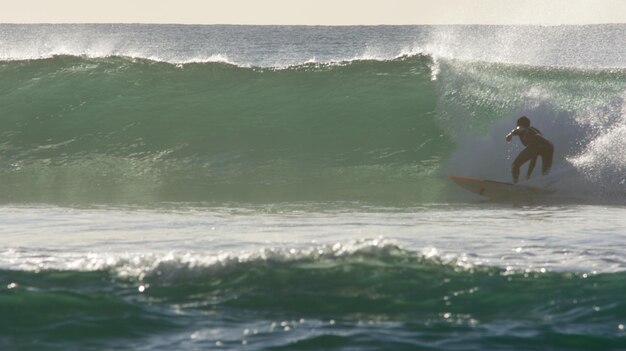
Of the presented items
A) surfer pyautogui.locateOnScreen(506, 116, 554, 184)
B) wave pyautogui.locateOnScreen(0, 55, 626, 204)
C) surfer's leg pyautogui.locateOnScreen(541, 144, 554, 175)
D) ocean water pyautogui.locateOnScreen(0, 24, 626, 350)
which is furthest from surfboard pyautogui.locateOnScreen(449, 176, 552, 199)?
wave pyautogui.locateOnScreen(0, 55, 626, 204)

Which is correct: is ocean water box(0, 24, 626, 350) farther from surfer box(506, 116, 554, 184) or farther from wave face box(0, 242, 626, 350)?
surfer box(506, 116, 554, 184)

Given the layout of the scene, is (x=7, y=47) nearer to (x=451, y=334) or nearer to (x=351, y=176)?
(x=351, y=176)

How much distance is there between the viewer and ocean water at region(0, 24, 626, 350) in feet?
23.9

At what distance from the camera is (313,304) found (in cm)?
764

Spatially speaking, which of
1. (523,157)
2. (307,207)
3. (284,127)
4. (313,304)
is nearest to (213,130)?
(284,127)

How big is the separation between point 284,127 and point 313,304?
487 inches

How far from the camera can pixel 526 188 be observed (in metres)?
14.9

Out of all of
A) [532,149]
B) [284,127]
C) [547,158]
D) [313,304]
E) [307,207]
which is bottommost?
[313,304]

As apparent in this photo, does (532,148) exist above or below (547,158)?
above

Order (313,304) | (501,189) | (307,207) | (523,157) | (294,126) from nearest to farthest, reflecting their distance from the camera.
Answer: (313,304), (307,207), (501,189), (523,157), (294,126)

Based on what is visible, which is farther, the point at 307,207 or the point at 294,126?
the point at 294,126

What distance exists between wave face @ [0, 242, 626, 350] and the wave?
6.46m

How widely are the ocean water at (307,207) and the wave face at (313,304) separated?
21 millimetres

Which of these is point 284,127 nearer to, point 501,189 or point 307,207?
point 501,189
